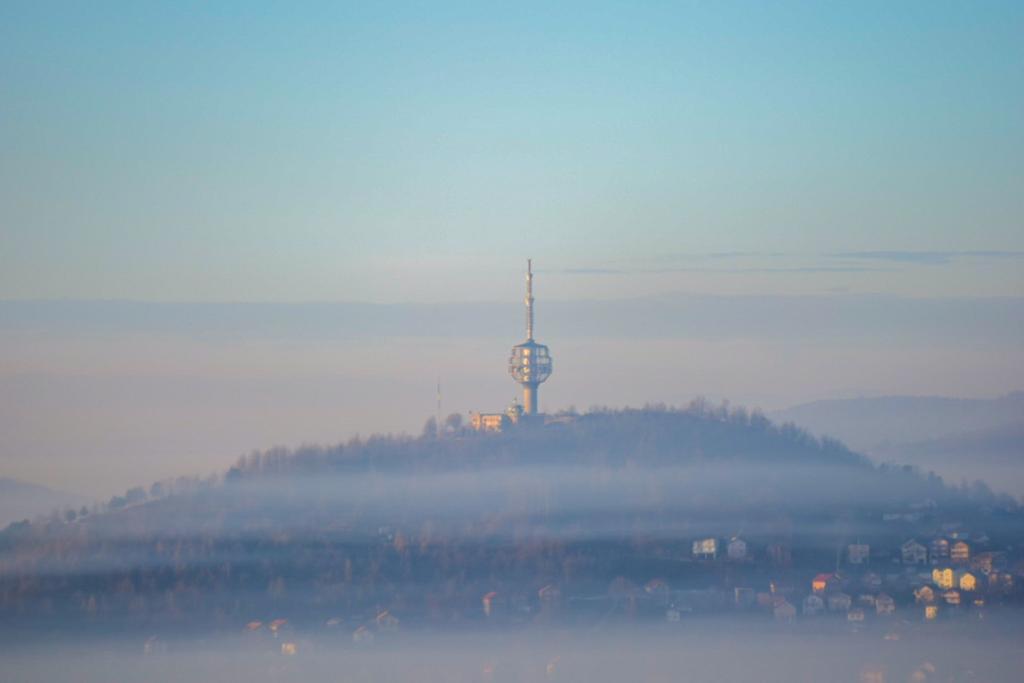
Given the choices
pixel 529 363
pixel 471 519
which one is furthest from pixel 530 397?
pixel 471 519

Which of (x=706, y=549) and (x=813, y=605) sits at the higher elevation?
(x=706, y=549)

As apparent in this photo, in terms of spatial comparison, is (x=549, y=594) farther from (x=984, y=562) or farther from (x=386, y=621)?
(x=984, y=562)

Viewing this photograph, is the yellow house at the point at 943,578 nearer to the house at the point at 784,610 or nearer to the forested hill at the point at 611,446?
the house at the point at 784,610

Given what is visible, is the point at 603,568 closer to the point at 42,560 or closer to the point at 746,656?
the point at 746,656

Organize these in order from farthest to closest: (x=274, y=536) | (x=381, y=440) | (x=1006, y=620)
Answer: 1. (x=381, y=440)
2. (x=274, y=536)
3. (x=1006, y=620)

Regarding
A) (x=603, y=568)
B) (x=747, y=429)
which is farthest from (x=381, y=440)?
(x=603, y=568)

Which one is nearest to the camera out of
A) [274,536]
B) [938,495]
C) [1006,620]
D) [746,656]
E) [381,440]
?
[746,656]

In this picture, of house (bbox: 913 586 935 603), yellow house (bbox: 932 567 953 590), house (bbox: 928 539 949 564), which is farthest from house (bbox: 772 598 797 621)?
house (bbox: 928 539 949 564)
